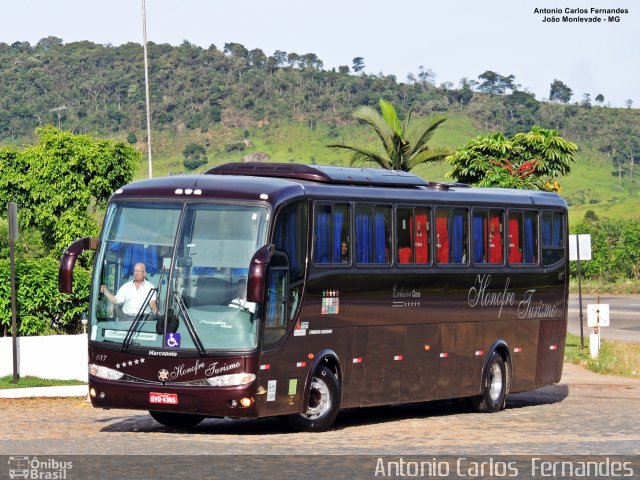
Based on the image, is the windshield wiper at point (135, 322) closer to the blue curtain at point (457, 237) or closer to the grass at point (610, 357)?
the blue curtain at point (457, 237)

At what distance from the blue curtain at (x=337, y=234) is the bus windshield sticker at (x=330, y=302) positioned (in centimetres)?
45

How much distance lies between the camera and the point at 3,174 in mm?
48312

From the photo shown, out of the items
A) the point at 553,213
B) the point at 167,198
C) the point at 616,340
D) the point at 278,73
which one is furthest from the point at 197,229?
→ the point at 278,73

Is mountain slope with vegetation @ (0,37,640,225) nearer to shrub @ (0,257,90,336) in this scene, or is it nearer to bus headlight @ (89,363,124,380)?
shrub @ (0,257,90,336)

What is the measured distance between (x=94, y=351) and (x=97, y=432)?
1021 millimetres

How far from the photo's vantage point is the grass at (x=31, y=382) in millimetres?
25848

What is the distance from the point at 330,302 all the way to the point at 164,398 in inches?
110

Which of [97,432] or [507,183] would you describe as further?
[507,183]

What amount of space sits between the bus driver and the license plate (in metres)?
1.01

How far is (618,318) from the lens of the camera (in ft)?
179

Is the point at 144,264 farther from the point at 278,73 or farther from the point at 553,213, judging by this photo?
the point at 278,73

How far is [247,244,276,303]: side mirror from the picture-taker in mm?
16406

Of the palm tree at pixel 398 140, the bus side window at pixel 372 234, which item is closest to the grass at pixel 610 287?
the palm tree at pixel 398 140

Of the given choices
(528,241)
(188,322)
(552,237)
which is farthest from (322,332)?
(552,237)
